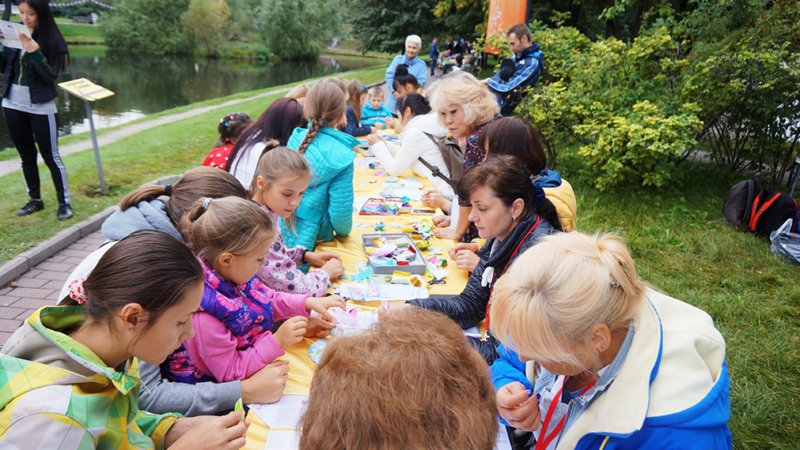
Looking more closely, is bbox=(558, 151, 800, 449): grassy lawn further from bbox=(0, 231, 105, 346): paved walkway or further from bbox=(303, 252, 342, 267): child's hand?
bbox=(0, 231, 105, 346): paved walkway

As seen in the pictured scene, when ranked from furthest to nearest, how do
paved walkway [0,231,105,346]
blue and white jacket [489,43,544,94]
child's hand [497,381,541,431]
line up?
blue and white jacket [489,43,544,94], paved walkway [0,231,105,346], child's hand [497,381,541,431]

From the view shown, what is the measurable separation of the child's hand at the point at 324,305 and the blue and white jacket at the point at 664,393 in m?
1.16

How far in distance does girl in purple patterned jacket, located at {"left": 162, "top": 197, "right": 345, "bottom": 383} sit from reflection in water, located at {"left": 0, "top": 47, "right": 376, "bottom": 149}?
10.6 meters

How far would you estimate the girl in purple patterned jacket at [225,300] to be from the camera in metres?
1.86

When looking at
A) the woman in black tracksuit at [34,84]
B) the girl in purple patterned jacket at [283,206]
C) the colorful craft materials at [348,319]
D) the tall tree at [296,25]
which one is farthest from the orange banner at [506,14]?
the tall tree at [296,25]

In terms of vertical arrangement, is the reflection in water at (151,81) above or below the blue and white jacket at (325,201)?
below

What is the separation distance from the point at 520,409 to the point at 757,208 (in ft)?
14.2

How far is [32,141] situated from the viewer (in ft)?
15.3

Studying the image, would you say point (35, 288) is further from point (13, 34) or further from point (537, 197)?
point (537, 197)

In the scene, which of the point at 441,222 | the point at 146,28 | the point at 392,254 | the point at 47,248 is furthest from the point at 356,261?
the point at 146,28

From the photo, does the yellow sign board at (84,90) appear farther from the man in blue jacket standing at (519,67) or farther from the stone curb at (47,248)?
the man in blue jacket standing at (519,67)

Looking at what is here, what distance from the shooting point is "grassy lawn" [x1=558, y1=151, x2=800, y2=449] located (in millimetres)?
2742

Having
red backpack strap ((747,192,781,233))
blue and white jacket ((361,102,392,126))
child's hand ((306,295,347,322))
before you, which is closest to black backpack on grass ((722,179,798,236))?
red backpack strap ((747,192,781,233))

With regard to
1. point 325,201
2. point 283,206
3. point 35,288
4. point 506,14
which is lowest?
point 35,288
